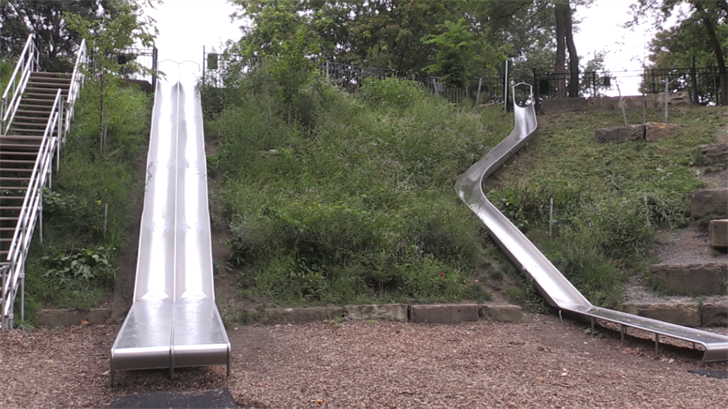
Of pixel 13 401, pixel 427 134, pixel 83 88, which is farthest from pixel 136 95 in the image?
pixel 13 401

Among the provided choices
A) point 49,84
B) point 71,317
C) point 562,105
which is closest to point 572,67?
point 562,105

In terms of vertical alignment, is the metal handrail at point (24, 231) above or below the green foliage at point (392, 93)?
below

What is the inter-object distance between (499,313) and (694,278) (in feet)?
9.45

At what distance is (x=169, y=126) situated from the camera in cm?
1257

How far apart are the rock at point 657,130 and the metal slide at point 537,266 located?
8.81 ft

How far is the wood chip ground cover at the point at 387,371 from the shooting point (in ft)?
15.8

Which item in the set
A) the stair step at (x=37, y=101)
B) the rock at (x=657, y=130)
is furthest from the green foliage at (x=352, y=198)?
the rock at (x=657, y=130)

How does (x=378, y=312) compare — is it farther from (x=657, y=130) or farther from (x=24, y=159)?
(x=657, y=130)

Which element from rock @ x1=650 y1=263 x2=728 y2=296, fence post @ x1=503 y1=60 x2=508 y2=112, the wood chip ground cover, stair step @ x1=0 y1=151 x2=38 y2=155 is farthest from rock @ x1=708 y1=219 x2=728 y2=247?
stair step @ x1=0 y1=151 x2=38 y2=155

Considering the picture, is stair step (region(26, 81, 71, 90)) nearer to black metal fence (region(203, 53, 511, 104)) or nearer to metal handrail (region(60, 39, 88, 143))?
metal handrail (region(60, 39, 88, 143))

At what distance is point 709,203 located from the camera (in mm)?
10297

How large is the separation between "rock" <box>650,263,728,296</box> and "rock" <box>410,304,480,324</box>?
2947mm

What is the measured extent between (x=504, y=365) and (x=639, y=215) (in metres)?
5.51

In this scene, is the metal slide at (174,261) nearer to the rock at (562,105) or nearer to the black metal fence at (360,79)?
the black metal fence at (360,79)
